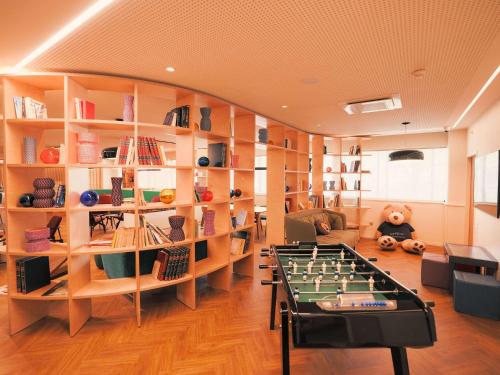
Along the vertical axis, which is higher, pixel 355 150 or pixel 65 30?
pixel 65 30

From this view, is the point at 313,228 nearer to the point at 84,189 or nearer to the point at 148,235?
the point at 148,235

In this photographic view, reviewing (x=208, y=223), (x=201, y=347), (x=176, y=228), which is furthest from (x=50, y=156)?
(x=201, y=347)

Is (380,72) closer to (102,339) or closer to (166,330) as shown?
(166,330)

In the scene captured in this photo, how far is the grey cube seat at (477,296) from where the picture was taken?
299cm

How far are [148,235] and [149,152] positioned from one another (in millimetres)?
887

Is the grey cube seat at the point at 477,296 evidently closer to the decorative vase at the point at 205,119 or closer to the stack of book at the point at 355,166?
the decorative vase at the point at 205,119

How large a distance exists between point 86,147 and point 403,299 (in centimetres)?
289

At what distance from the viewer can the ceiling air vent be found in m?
3.62

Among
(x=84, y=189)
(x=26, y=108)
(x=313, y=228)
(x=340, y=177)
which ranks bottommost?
(x=313, y=228)

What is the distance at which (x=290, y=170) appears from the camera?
5.54 meters

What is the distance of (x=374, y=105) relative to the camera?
3832mm

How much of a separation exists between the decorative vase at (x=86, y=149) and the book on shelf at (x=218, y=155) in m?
1.37

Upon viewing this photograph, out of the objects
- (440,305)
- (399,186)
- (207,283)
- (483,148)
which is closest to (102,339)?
(207,283)

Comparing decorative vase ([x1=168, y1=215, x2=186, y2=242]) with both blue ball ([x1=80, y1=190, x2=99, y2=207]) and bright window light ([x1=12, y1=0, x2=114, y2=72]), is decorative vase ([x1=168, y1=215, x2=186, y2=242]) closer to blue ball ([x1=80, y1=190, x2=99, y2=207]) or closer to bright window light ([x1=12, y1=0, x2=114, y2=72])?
blue ball ([x1=80, y1=190, x2=99, y2=207])
